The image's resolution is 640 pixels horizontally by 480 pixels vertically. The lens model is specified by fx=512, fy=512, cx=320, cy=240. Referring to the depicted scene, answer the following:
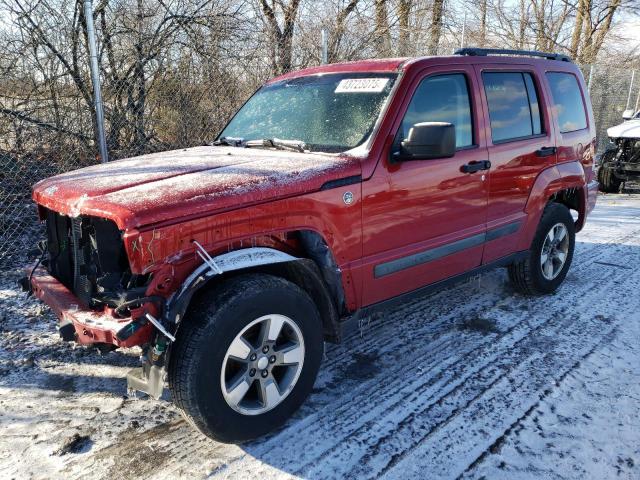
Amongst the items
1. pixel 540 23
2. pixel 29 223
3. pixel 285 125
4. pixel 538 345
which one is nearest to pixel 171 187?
pixel 285 125

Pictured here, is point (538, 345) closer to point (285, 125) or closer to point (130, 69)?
point (285, 125)

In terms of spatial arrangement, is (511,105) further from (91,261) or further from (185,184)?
(91,261)

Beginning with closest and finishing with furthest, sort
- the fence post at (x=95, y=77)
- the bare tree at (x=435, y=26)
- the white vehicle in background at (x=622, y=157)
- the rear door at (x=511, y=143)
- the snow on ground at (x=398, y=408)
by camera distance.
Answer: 1. the snow on ground at (x=398, y=408)
2. the rear door at (x=511, y=143)
3. the fence post at (x=95, y=77)
4. the white vehicle in background at (x=622, y=157)
5. the bare tree at (x=435, y=26)

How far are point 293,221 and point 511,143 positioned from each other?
2.20 m

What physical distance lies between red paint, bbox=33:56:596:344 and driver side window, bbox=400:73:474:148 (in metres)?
0.07

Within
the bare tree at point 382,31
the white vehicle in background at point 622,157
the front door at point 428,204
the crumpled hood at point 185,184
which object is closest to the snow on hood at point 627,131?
the white vehicle in background at point 622,157

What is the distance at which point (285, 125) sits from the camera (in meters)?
3.66

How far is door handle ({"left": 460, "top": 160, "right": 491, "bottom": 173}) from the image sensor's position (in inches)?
143

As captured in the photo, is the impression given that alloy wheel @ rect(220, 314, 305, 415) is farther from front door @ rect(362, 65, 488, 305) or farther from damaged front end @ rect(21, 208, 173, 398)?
front door @ rect(362, 65, 488, 305)

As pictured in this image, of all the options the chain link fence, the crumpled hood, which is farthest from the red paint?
the chain link fence

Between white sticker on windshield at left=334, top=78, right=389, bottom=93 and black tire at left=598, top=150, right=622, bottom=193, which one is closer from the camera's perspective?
white sticker on windshield at left=334, top=78, right=389, bottom=93

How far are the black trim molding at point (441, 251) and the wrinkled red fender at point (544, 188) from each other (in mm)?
179

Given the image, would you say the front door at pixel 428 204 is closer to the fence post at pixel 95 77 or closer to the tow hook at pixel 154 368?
the tow hook at pixel 154 368

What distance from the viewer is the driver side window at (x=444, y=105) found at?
338cm
